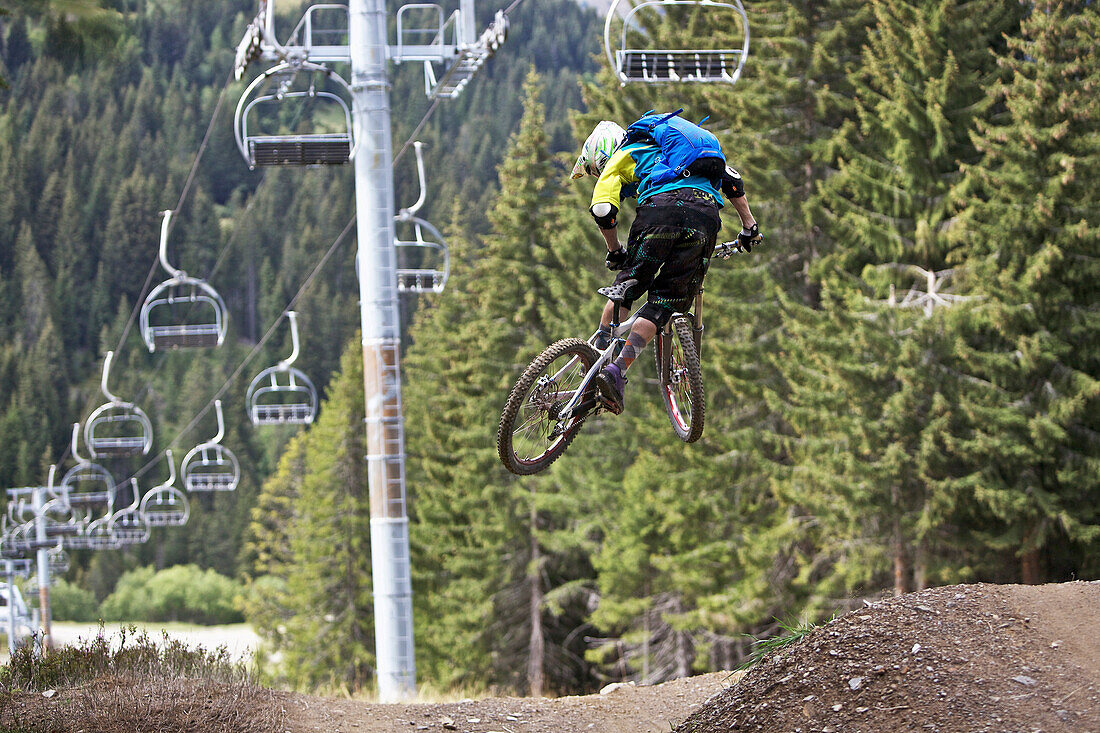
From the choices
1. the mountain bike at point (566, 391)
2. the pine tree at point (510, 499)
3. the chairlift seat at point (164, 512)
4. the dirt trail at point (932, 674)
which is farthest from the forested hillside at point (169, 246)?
the dirt trail at point (932, 674)

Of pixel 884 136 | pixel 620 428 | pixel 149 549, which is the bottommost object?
pixel 149 549

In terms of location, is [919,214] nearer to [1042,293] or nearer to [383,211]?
[1042,293]

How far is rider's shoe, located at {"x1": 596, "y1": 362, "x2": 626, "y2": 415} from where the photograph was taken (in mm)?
8305

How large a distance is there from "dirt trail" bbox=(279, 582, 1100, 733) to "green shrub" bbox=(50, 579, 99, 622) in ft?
305

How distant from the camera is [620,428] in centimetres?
2872

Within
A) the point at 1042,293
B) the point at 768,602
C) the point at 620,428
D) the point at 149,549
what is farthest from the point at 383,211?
the point at 149,549

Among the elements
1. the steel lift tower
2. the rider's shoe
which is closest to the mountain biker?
the rider's shoe

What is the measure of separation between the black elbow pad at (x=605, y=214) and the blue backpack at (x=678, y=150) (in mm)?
511

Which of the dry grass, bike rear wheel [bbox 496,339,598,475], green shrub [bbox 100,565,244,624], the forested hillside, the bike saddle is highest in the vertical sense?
the forested hillside

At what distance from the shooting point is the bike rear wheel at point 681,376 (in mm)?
8773

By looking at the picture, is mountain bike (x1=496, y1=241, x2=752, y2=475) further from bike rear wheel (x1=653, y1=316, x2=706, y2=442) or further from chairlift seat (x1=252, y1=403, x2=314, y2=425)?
chairlift seat (x1=252, y1=403, x2=314, y2=425)

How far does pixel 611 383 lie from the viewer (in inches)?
328

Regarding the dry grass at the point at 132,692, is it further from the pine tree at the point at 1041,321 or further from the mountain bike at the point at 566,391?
the pine tree at the point at 1041,321

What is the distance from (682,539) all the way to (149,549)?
98.7 meters
